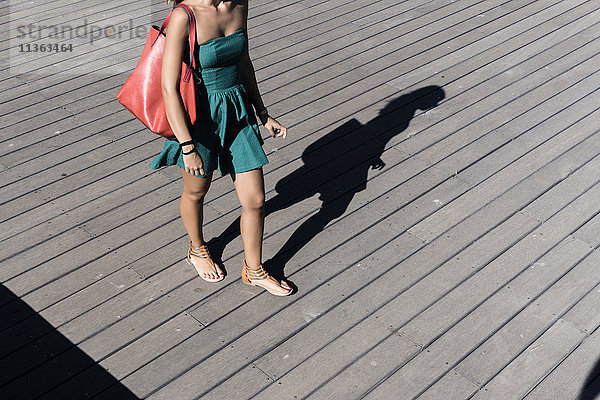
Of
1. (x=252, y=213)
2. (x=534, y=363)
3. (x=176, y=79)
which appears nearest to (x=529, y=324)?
(x=534, y=363)

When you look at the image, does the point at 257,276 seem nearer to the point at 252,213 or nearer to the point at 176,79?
the point at 252,213

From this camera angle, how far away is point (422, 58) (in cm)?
528

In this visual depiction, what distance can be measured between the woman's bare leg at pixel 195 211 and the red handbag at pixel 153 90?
319 mm

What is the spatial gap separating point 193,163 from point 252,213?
38 cm

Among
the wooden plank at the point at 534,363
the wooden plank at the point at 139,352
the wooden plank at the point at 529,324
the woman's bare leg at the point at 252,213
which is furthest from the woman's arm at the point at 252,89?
the wooden plank at the point at 534,363

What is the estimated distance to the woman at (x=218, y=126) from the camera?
271 cm

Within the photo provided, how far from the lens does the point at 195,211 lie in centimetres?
325

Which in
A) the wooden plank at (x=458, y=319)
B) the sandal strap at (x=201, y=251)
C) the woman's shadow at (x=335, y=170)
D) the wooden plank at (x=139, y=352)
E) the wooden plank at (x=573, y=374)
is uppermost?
the sandal strap at (x=201, y=251)

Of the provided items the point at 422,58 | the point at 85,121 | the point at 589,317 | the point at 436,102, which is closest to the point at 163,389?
the point at 589,317

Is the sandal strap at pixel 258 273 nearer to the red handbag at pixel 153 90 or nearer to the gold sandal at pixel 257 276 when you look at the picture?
the gold sandal at pixel 257 276

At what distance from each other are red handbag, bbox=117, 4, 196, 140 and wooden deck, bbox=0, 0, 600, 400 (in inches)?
33.7

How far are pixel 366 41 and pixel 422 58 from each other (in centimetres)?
50

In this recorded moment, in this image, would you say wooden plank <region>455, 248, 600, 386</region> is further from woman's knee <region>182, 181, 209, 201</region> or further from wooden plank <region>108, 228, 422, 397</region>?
woman's knee <region>182, 181, 209, 201</region>

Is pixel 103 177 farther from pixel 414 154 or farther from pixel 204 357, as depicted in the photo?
pixel 414 154
